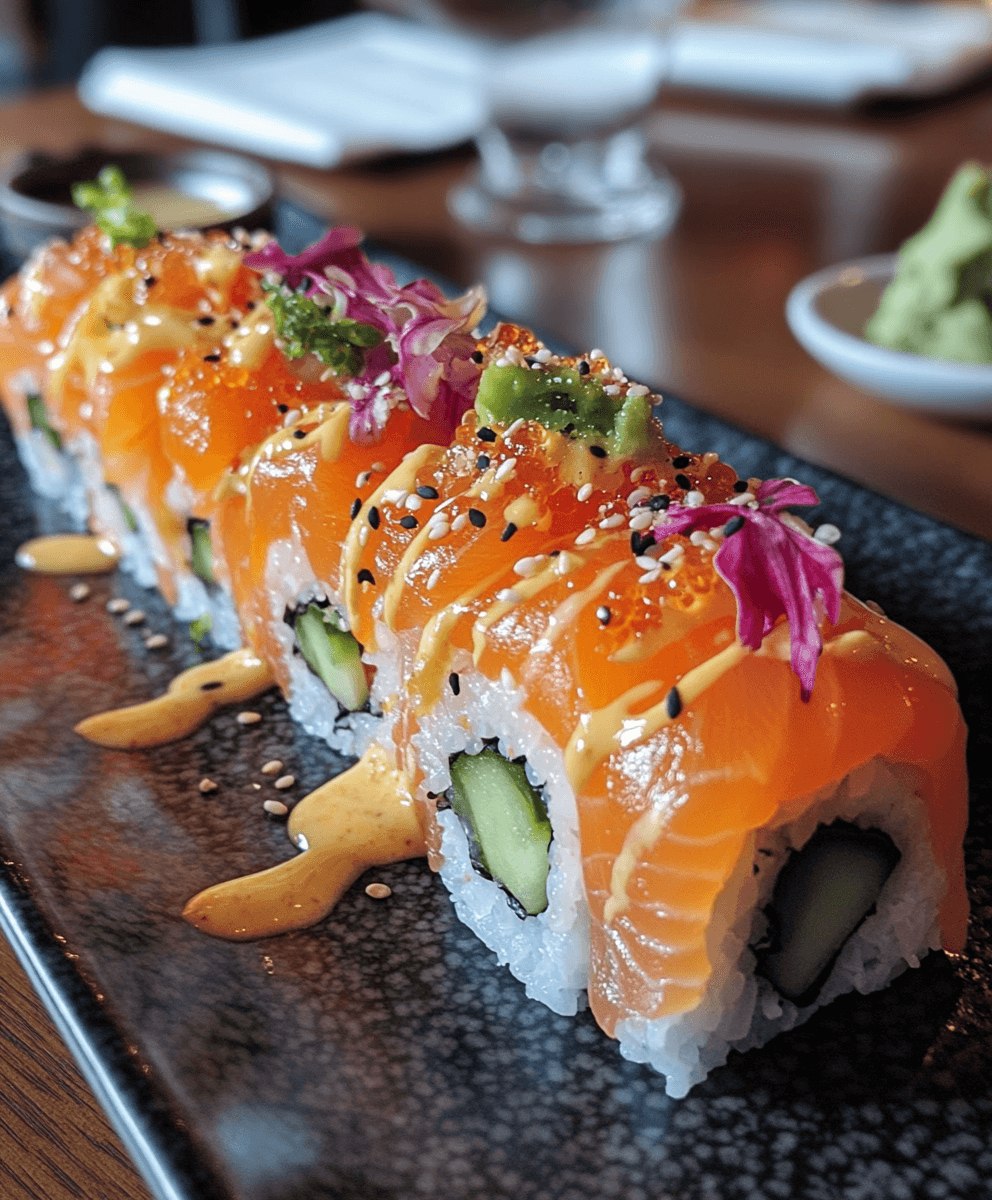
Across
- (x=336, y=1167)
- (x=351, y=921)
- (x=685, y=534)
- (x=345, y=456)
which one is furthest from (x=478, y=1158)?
(x=345, y=456)

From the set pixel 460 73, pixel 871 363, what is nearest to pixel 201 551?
pixel 871 363

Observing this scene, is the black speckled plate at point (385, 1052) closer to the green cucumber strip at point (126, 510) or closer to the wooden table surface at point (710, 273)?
the wooden table surface at point (710, 273)

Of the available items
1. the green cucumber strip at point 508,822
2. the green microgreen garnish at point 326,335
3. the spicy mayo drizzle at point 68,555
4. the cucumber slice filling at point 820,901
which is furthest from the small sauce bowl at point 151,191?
the cucumber slice filling at point 820,901

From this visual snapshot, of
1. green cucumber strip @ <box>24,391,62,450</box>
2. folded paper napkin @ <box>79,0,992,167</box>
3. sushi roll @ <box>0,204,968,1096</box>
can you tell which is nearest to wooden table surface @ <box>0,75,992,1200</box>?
folded paper napkin @ <box>79,0,992,167</box>

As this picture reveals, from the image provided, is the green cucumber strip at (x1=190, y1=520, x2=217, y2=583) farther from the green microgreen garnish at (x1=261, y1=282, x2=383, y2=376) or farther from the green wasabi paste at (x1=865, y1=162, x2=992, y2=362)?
the green wasabi paste at (x1=865, y1=162, x2=992, y2=362)

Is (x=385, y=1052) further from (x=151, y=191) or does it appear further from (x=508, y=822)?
(x=151, y=191)

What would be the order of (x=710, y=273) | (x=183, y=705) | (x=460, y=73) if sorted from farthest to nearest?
(x=460, y=73) < (x=710, y=273) < (x=183, y=705)
